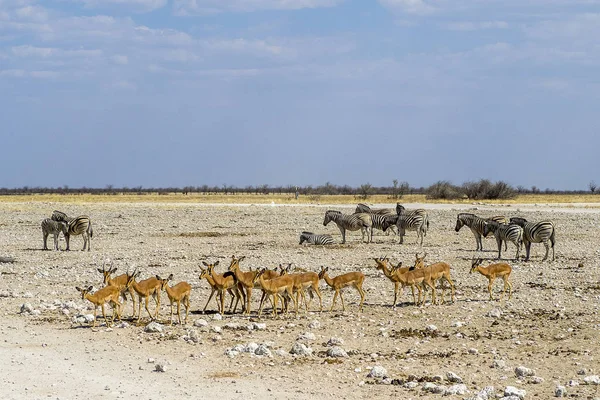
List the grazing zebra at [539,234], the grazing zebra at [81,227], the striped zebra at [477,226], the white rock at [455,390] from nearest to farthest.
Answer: the white rock at [455,390], the grazing zebra at [539,234], the grazing zebra at [81,227], the striped zebra at [477,226]

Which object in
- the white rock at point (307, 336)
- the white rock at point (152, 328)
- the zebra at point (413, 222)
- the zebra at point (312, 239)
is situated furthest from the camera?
the zebra at point (413, 222)

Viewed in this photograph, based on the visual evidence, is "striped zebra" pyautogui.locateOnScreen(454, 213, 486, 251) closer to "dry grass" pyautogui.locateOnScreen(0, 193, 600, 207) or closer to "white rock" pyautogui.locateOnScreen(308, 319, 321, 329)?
"white rock" pyautogui.locateOnScreen(308, 319, 321, 329)

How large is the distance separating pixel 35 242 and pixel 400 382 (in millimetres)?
21771

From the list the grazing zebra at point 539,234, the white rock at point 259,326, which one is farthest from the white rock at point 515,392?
the grazing zebra at point 539,234

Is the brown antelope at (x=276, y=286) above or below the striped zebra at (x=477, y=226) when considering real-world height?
below

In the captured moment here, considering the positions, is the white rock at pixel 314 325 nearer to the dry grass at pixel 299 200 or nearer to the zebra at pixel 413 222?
the zebra at pixel 413 222

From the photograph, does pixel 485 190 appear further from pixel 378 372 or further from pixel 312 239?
pixel 378 372

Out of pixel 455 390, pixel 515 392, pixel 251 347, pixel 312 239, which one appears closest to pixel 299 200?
pixel 312 239

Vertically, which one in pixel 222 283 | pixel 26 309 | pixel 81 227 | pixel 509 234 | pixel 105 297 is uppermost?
pixel 509 234

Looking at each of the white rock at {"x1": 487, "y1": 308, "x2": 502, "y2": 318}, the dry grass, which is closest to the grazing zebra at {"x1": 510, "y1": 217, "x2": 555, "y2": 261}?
the white rock at {"x1": 487, "y1": 308, "x2": 502, "y2": 318}

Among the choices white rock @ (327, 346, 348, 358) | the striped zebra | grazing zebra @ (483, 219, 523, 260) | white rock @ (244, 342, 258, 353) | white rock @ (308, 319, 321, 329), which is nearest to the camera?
white rock @ (327, 346, 348, 358)

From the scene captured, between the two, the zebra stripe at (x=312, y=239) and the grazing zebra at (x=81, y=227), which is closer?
the grazing zebra at (x=81, y=227)

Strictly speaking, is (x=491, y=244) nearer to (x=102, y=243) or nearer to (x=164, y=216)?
(x=102, y=243)

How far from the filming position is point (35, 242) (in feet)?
94.8
